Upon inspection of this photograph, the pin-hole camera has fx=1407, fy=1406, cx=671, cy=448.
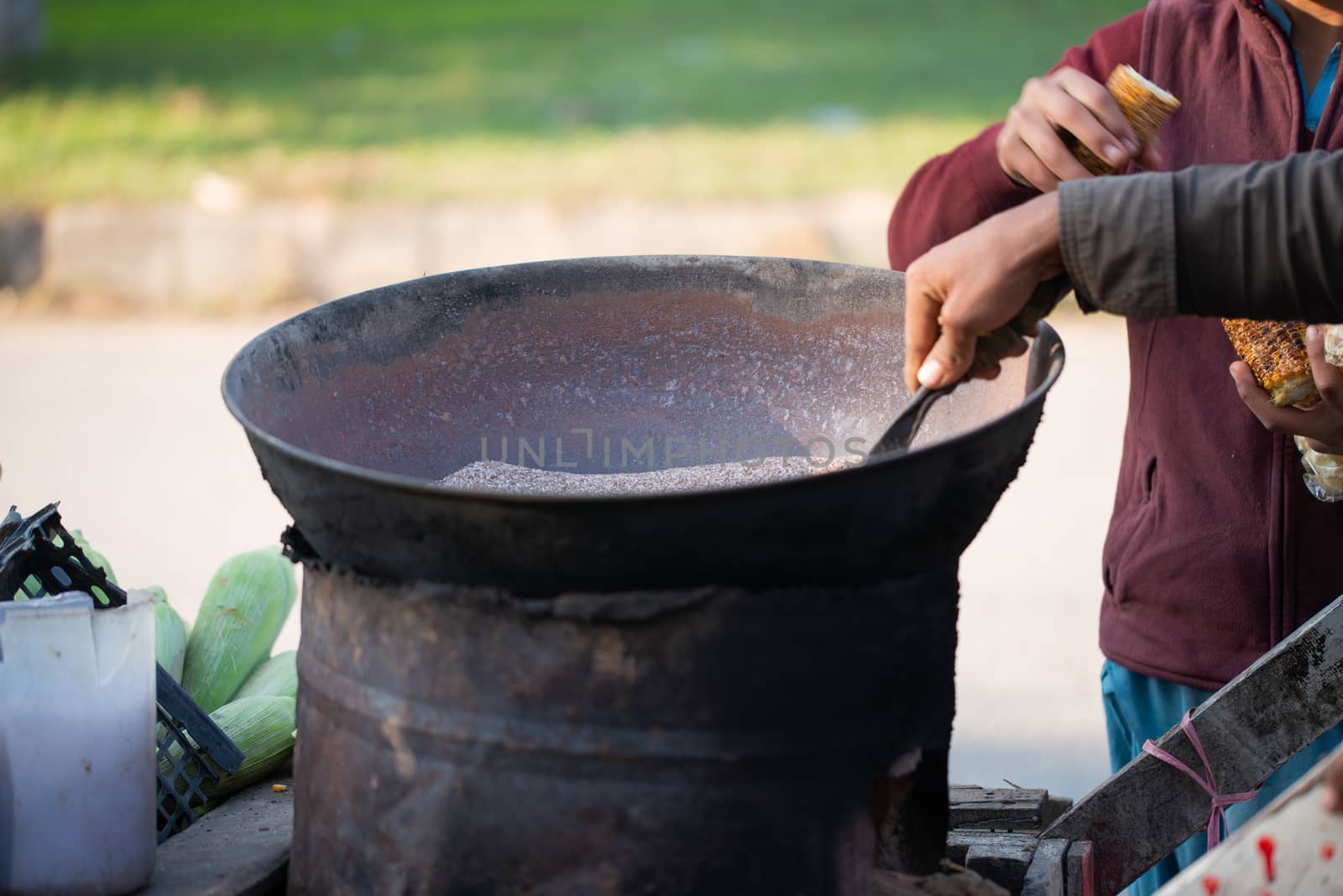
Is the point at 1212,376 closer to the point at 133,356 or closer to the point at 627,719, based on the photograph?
the point at 627,719

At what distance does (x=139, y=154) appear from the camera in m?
7.81

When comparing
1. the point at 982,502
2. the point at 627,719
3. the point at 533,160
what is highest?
the point at 533,160

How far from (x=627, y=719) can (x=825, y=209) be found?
216 inches

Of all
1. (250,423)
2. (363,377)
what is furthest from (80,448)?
(250,423)

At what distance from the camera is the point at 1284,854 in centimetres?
111

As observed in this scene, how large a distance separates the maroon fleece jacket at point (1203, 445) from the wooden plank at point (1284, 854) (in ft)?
2.21

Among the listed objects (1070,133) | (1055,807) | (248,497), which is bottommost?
(248,497)

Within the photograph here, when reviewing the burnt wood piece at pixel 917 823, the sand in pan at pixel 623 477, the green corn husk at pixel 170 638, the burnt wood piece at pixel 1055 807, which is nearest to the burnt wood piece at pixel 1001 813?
the burnt wood piece at pixel 1055 807

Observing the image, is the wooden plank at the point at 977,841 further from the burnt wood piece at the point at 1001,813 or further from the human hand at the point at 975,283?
the human hand at the point at 975,283

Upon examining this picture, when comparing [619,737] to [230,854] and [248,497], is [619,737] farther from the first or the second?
[248,497]

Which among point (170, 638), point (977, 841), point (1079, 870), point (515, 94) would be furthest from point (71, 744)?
point (515, 94)

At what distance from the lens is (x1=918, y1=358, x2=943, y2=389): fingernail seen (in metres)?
1.35

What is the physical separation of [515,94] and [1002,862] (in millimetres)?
8827

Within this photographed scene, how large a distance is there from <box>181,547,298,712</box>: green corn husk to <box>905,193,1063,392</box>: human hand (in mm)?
1192
